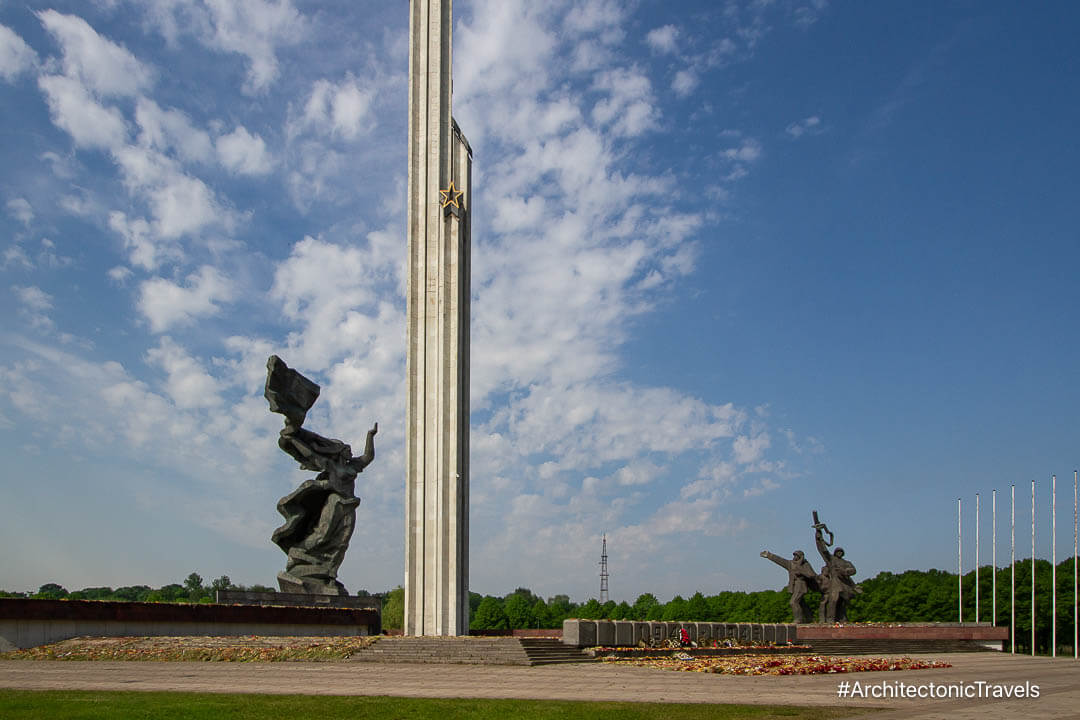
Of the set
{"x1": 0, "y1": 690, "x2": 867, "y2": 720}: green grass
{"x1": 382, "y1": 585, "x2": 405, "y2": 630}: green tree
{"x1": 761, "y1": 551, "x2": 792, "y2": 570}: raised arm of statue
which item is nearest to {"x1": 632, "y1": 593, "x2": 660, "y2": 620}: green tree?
{"x1": 382, "y1": 585, "x2": 405, "y2": 630}: green tree

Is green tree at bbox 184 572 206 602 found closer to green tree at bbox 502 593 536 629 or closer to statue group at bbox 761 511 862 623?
green tree at bbox 502 593 536 629

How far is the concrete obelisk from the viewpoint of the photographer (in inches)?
1078

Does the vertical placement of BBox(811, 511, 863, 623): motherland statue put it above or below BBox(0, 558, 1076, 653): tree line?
above

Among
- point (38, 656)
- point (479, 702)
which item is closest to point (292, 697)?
point (479, 702)

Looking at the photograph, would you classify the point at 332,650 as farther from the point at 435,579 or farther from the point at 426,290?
the point at 426,290

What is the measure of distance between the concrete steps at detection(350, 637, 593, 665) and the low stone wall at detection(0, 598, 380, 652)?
5.12 meters

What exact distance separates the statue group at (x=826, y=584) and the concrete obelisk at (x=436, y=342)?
11.4 meters

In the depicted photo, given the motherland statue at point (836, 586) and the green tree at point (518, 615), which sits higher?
the motherland statue at point (836, 586)

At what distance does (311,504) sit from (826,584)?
17.3 meters

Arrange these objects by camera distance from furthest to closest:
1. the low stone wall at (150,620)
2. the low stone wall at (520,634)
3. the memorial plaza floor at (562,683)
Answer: the low stone wall at (520,634) < the low stone wall at (150,620) < the memorial plaza floor at (562,683)

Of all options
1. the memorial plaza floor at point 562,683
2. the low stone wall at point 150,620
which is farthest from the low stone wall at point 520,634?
the memorial plaza floor at point 562,683

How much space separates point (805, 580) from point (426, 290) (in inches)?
628

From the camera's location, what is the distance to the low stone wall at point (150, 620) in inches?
715

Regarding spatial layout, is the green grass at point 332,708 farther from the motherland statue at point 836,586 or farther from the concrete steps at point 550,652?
the motherland statue at point 836,586
